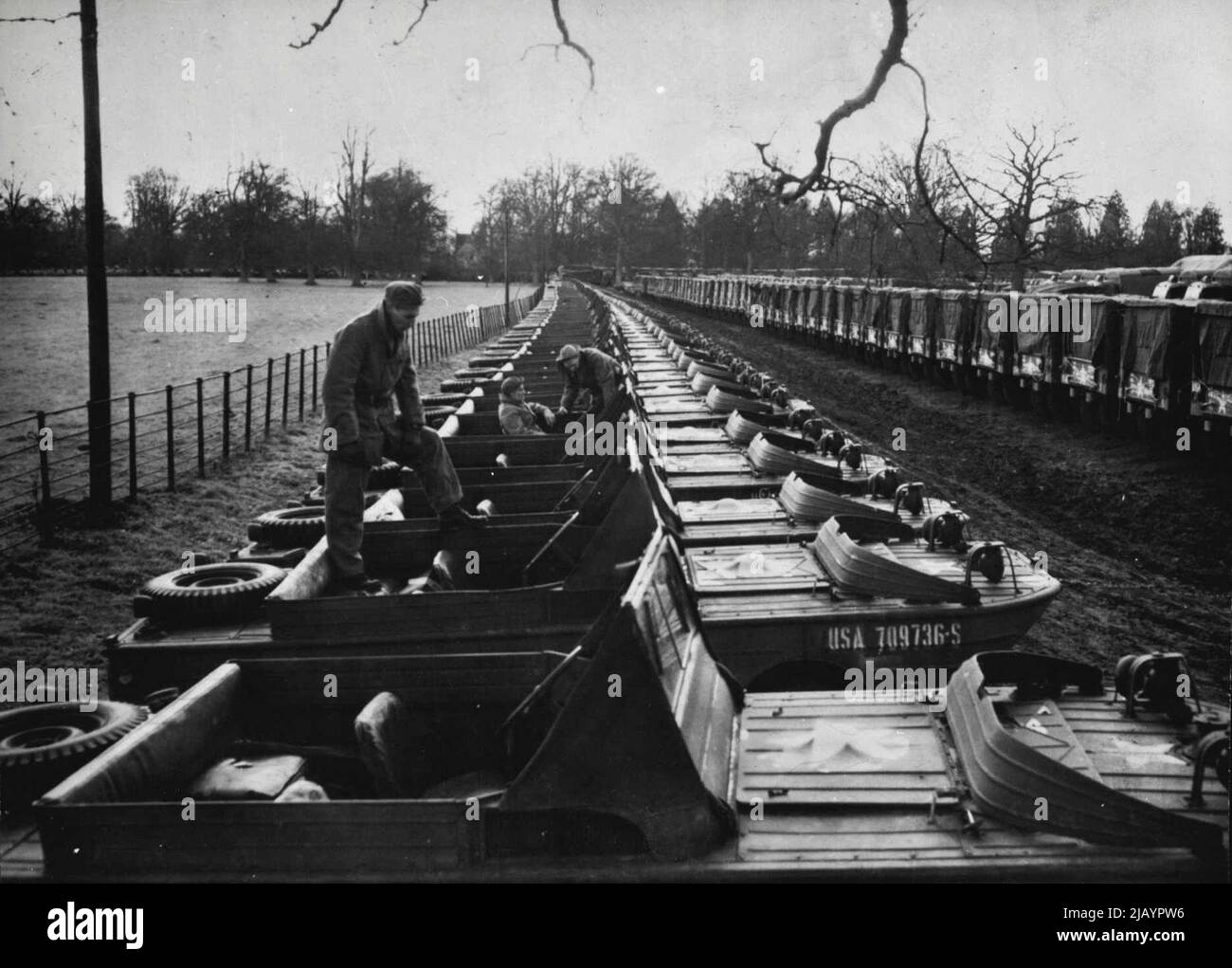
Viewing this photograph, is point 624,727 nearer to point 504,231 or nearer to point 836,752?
point 836,752

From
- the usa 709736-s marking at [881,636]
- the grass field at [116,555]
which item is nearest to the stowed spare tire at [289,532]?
the grass field at [116,555]

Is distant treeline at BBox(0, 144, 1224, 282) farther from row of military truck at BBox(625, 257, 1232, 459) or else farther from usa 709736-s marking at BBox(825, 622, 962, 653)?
usa 709736-s marking at BBox(825, 622, 962, 653)

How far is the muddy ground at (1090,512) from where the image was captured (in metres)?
10.0

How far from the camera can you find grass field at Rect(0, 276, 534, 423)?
27000mm

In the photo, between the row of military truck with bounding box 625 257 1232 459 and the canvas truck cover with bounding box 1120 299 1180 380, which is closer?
the row of military truck with bounding box 625 257 1232 459

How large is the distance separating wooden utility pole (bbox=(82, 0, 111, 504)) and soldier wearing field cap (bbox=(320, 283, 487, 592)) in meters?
6.30

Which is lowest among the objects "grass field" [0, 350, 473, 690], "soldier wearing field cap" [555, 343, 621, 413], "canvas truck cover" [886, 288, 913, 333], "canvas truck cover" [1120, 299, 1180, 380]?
"grass field" [0, 350, 473, 690]

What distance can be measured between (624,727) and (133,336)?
40651 mm

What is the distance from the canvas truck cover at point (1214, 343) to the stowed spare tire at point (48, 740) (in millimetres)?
16753

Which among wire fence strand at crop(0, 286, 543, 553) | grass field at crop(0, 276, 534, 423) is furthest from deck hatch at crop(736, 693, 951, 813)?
grass field at crop(0, 276, 534, 423)

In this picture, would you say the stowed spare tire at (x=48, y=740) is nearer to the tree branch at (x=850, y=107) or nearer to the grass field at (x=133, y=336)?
the tree branch at (x=850, y=107)

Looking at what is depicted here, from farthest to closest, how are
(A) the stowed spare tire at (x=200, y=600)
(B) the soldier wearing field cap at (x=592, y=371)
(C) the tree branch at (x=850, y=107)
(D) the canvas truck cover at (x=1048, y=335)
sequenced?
(D) the canvas truck cover at (x=1048, y=335)
(B) the soldier wearing field cap at (x=592, y=371)
(A) the stowed spare tire at (x=200, y=600)
(C) the tree branch at (x=850, y=107)

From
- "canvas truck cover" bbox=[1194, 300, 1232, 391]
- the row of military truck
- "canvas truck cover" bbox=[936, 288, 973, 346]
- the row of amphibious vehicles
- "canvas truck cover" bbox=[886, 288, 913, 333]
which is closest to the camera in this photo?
the row of amphibious vehicles

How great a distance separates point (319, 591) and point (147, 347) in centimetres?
3192
